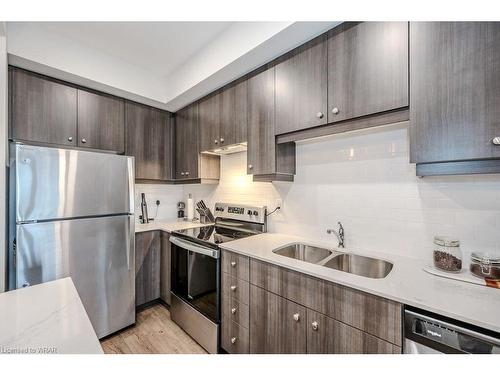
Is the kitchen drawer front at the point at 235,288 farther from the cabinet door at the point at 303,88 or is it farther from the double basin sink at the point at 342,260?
the cabinet door at the point at 303,88

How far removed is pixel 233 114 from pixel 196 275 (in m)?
1.49

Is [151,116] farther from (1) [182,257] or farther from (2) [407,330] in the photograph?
(2) [407,330]

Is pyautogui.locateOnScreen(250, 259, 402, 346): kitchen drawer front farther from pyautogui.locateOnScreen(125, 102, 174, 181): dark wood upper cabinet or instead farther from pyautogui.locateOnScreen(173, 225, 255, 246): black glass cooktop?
pyautogui.locateOnScreen(125, 102, 174, 181): dark wood upper cabinet

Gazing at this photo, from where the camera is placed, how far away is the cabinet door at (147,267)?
7.43ft

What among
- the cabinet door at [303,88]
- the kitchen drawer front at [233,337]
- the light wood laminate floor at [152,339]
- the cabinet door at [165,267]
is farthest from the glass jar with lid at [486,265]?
the cabinet door at [165,267]

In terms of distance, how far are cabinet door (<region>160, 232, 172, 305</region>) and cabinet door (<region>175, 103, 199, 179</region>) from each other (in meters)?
0.77

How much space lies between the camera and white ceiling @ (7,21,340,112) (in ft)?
5.20

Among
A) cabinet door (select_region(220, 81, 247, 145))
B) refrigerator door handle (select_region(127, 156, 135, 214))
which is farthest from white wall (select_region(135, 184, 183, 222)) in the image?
cabinet door (select_region(220, 81, 247, 145))

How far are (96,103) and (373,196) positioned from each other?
265 cm

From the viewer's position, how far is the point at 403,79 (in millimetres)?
1132

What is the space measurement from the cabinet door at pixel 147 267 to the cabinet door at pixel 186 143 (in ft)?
2.57

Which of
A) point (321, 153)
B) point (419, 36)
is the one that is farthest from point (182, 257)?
point (419, 36)

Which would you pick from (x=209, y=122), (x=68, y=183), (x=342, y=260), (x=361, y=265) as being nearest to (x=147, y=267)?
(x=68, y=183)

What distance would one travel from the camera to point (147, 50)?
6.64ft
